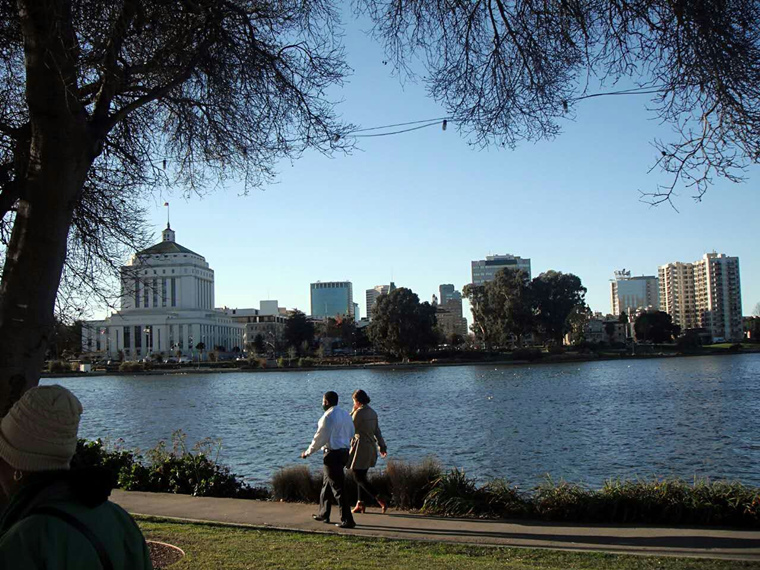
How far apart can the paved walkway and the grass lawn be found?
1.27 feet

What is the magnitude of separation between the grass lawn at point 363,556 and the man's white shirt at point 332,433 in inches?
43.1

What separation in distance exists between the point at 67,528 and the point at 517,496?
8563mm

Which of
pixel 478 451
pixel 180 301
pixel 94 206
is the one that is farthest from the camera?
pixel 180 301

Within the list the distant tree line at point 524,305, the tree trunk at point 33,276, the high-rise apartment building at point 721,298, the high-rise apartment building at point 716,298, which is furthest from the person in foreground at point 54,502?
the high-rise apartment building at point 721,298

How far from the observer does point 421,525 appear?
838 centimetres

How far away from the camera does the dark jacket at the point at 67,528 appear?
1.95 meters

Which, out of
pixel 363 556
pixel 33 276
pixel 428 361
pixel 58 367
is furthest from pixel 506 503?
pixel 58 367

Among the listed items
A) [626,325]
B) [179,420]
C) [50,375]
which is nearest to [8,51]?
[179,420]

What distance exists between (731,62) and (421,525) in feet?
19.5

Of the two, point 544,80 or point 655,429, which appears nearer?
point 544,80

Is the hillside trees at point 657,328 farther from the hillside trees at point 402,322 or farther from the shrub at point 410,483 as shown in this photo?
the shrub at point 410,483

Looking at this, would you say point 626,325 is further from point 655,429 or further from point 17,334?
point 17,334

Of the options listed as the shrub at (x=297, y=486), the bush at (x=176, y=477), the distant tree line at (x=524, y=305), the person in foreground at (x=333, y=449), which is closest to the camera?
the person in foreground at (x=333, y=449)

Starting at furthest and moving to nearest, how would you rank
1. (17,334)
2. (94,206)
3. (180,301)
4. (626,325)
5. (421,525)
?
1. (626,325)
2. (180,301)
3. (421,525)
4. (94,206)
5. (17,334)
